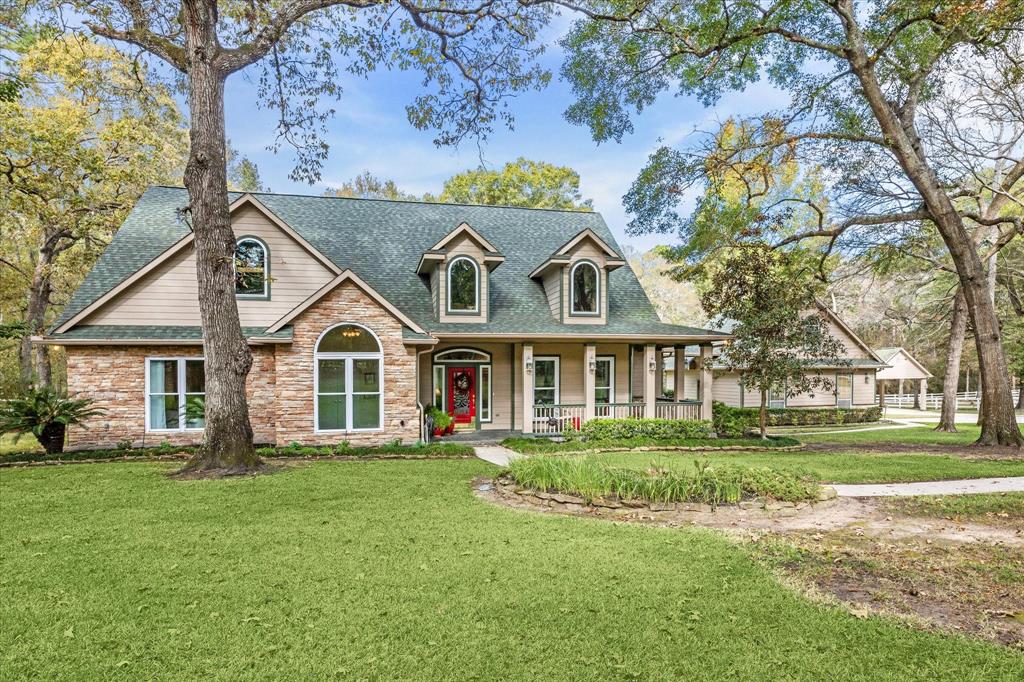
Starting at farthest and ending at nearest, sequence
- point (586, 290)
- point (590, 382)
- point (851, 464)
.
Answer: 1. point (586, 290)
2. point (590, 382)
3. point (851, 464)

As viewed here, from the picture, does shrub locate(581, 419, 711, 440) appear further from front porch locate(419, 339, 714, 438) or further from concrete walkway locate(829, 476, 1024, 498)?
concrete walkway locate(829, 476, 1024, 498)

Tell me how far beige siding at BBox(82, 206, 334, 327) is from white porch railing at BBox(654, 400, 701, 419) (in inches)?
426

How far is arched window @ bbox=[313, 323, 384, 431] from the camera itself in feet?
43.8

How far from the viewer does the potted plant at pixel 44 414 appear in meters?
12.0

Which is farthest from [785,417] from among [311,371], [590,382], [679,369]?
[311,371]

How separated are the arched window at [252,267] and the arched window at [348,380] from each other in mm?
2749

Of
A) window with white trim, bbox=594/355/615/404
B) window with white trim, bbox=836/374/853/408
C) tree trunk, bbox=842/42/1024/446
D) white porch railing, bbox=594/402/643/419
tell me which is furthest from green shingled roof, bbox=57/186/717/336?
window with white trim, bbox=836/374/853/408

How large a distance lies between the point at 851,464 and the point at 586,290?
8551 millimetres

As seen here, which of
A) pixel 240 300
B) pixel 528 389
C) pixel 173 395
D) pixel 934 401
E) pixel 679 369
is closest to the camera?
pixel 173 395

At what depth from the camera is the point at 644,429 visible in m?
15.5

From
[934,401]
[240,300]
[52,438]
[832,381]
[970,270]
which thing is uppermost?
[970,270]

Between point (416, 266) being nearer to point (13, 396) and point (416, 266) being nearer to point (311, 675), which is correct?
point (13, 396)

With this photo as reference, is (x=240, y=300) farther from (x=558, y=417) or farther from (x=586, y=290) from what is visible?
(x=586, y=290)

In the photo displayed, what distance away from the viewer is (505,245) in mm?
19562
